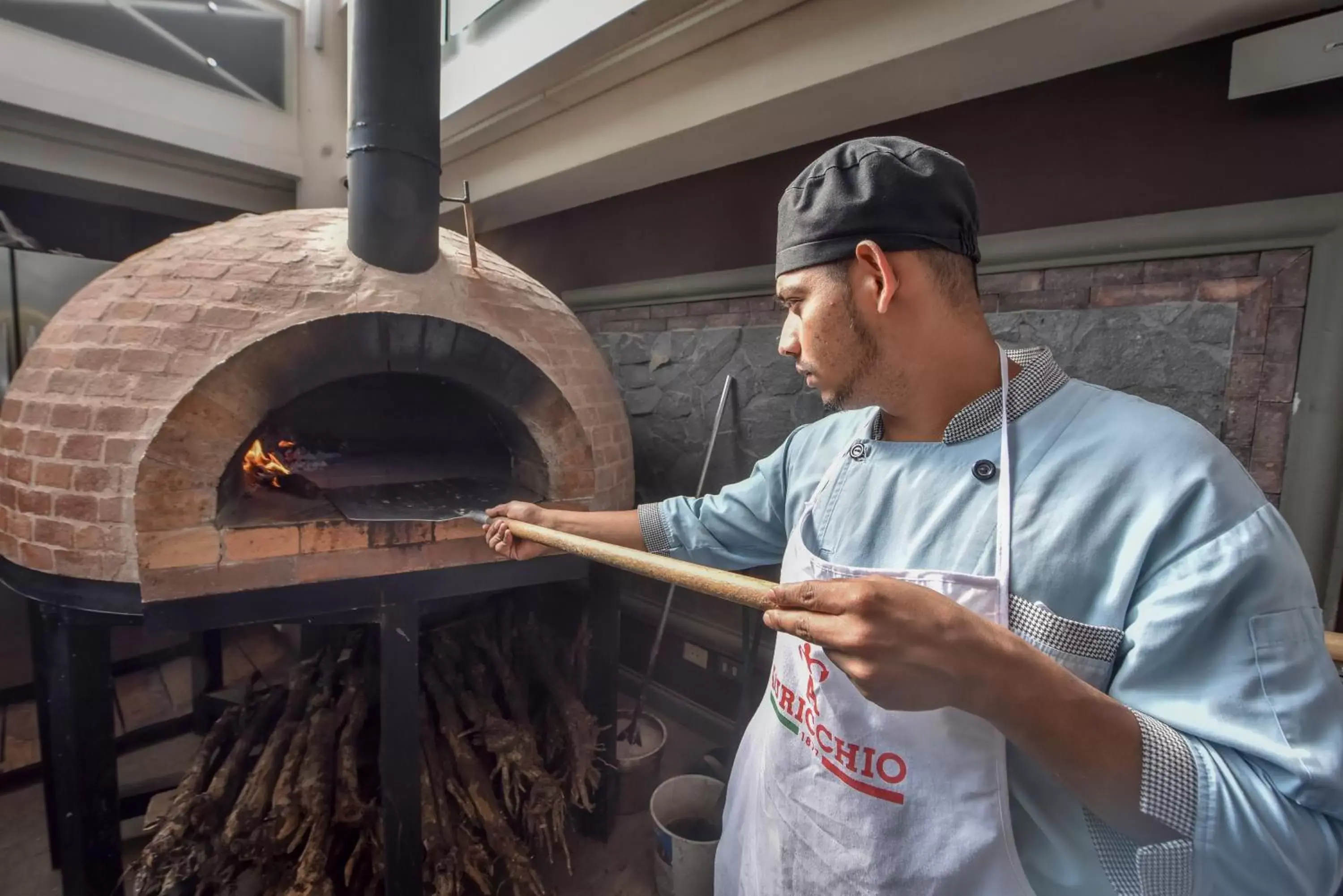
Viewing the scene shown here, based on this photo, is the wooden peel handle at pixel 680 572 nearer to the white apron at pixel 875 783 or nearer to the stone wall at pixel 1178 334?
the white apron at pixel 875 783

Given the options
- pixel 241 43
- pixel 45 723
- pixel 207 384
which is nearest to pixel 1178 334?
pixel 207 384

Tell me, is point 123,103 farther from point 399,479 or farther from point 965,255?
point 965,255

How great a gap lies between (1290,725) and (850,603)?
1.50 ft

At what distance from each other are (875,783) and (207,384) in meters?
1.67

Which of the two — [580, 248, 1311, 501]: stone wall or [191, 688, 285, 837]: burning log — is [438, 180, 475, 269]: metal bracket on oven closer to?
[580, 248, 1311, 501]: stone wall

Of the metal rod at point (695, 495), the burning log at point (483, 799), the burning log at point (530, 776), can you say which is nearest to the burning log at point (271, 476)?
the burning log at point (483, 799)

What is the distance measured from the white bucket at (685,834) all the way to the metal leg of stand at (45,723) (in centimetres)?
165

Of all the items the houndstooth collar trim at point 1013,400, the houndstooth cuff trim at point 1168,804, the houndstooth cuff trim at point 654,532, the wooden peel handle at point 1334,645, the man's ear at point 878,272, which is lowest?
the houndstooth cuff trim at point 1168,804

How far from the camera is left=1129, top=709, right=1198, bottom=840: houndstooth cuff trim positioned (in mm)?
629

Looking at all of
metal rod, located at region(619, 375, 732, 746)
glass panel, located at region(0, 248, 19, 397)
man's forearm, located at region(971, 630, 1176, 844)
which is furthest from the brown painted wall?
glass panel, located at region(0, 248, 19, 397)

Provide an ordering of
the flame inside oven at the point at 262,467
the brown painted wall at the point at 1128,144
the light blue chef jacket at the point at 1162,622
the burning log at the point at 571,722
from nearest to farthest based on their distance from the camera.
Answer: the light blue chef jacket at the point at 1162,622 < the brown painted wall at the point at 1128,144 < the flame inside oven at the point at 262,467 < the burning log at the point at 571,722

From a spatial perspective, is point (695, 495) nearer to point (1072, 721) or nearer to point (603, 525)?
point (603, 525)

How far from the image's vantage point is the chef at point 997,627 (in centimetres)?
64

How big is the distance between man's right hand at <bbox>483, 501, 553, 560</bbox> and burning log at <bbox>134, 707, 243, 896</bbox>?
1.14 m
